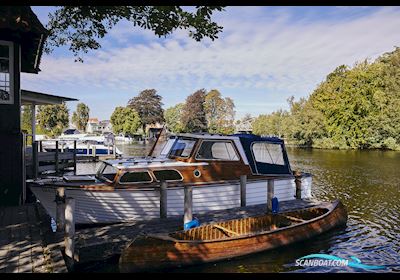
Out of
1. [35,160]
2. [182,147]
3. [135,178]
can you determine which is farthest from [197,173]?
[35,160]

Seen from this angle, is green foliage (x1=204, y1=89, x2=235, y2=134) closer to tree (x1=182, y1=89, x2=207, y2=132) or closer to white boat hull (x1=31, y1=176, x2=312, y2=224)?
tree (x1=182, y1=89, x2=207, y2=132)

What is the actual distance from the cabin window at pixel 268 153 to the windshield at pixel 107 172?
5230 millimetres

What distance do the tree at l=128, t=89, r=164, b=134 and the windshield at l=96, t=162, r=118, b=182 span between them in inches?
3940

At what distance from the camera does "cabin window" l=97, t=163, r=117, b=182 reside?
11.4m

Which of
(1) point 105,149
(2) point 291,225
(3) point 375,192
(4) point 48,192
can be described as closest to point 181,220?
(2) point 291,225

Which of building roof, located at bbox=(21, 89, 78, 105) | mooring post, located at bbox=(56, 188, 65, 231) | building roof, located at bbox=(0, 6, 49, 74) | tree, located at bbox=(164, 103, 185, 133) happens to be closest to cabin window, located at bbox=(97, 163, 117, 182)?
mooring post, located at bbox=(56, 188, 65, 231)

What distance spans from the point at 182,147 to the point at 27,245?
21.2 ft

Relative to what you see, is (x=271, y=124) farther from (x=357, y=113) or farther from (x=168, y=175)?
(x=168, y=175)

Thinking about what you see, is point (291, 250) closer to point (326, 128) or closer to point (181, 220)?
point (181, 220)

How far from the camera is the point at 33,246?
7641 mm

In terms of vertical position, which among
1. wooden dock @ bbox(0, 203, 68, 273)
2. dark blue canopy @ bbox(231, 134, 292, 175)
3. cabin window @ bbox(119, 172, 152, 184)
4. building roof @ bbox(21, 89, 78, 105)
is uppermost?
building roof @ bbox(21, 89, 78, 105)

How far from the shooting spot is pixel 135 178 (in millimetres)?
11062

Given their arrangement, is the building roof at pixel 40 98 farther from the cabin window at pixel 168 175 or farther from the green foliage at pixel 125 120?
the green foliage at pixel 125 120
